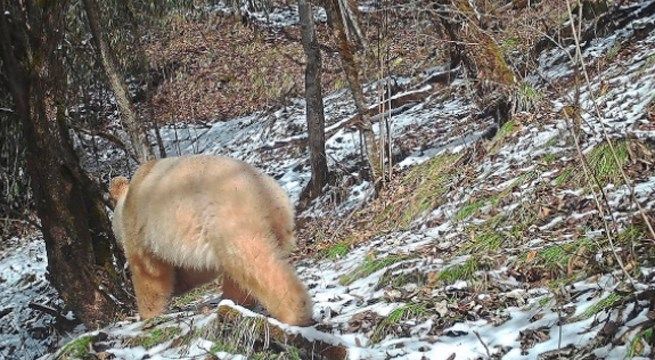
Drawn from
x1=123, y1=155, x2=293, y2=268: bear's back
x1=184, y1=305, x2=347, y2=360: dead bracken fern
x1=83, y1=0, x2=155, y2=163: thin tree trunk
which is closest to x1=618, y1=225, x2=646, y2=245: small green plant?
x1=184, y1=305, x2=347, y2=360: dead bracken fern

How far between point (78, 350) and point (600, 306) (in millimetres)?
3286

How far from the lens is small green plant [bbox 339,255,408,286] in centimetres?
630

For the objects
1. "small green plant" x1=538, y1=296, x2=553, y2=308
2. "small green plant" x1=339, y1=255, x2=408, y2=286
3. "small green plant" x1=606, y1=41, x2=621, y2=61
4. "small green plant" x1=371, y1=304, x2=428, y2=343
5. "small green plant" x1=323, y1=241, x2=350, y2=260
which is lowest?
"small green plant" x1=323, y1=241, x2=350, y2=260

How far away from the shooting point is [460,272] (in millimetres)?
5355

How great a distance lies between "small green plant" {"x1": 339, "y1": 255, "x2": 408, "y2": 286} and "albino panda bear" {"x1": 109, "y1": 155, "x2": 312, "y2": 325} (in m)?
1.21

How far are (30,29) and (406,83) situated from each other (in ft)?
29.1

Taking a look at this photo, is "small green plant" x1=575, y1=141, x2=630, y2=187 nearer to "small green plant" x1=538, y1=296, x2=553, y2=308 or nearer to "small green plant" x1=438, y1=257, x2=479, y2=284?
"small green plant" x1=438, y1=257, x2=479, y2=284

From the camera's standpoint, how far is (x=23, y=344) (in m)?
9.93

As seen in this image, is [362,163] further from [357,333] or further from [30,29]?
[357,333]

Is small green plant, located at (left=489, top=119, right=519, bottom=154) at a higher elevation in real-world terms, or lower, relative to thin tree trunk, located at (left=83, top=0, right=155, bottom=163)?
lower

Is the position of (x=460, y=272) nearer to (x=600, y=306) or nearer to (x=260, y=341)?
(x=600, y=306)

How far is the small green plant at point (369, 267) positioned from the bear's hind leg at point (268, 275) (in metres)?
1.82

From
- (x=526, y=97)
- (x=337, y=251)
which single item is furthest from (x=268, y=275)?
(x=526, y=97)

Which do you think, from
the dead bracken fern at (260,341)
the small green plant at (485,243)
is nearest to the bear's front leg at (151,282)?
the dead bracken fern at (260,341)
